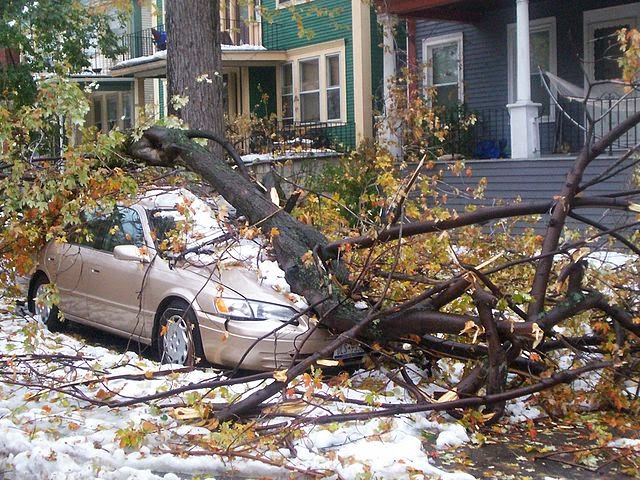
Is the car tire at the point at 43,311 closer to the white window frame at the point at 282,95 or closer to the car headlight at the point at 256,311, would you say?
the car headlight at the point at 256,311

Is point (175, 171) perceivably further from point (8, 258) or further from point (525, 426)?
point (525, 426)

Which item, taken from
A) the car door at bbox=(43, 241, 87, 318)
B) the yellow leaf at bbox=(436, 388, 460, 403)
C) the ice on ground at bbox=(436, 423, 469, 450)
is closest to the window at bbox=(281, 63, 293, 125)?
the car door at bbox=(43, 241, 87, 318)

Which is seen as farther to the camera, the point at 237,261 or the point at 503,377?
the point at 237,261

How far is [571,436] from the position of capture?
545 cm

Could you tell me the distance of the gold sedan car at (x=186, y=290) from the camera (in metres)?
6.65

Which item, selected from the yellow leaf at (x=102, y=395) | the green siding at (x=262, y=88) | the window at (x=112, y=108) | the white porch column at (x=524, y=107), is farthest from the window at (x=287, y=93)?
the yellow leaf at (x=102, y=395)

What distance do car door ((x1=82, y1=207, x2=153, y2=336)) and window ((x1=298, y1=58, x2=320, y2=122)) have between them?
13.5m

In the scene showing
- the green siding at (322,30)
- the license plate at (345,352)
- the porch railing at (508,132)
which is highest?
the green siding at (322,30)

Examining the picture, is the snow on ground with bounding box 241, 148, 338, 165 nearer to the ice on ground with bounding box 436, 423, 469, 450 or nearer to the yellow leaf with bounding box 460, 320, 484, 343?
the yellow leaf with bounding box 460, 320, 484, 343

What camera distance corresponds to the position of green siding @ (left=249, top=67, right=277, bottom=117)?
2331 centimetres

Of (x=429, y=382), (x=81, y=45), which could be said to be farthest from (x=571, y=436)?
(x=81, y=45)

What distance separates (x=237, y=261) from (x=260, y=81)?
17248mm

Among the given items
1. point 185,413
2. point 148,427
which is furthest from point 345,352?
point 148,427

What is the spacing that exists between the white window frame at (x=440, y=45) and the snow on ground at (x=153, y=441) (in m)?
13.0
